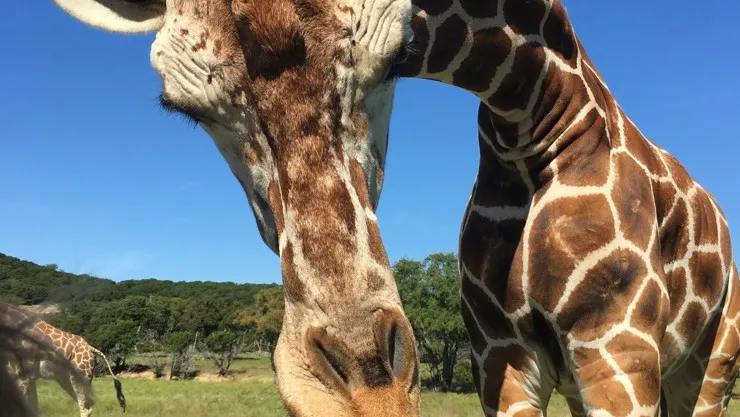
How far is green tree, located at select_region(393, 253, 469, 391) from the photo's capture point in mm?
27938

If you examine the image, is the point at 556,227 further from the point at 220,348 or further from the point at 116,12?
the point at 220,348

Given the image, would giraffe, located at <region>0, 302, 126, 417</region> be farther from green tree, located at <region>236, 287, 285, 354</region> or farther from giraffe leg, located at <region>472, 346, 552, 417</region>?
green tree, located at <region>236, 287, 285, 354</region>

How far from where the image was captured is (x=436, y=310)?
93.0 feet

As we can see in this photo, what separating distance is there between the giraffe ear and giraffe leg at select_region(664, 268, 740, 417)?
11.1 ft

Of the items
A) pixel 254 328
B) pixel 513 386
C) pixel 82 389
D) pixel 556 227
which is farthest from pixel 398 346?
pixel 254 328

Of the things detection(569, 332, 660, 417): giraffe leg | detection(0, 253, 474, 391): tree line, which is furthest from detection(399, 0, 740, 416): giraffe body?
detection(0, 253, 474, 391): tree line

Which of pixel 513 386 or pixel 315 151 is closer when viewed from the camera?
pixel 315 151

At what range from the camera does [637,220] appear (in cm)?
256

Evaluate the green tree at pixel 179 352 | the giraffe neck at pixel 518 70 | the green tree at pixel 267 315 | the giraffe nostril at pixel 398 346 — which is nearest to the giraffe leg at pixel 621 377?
the giraffe neck at pixel 518 70

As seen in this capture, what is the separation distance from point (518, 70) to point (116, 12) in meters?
1.60

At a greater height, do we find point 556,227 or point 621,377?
point 556,227

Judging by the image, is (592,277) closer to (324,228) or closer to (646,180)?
(646,180)

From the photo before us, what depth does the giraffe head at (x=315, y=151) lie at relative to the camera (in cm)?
144

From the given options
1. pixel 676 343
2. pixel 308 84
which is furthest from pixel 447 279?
pixel 308 84
